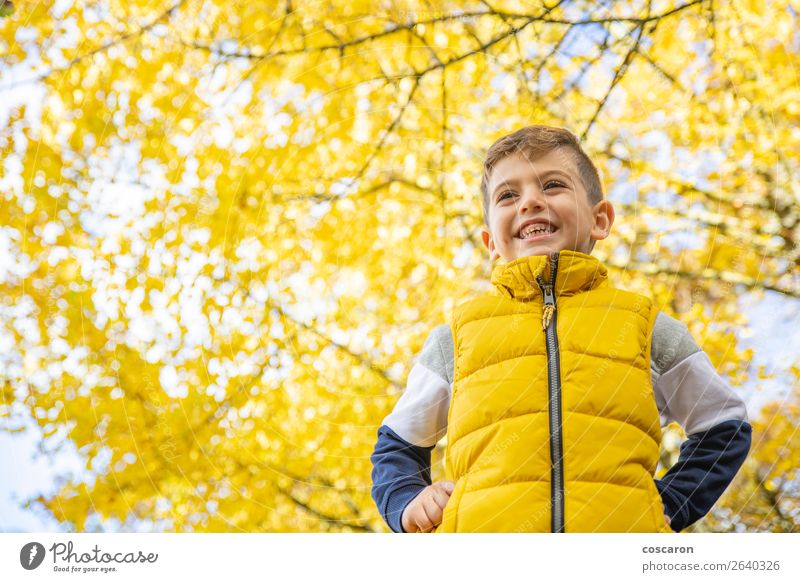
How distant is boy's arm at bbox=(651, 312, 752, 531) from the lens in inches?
34.5

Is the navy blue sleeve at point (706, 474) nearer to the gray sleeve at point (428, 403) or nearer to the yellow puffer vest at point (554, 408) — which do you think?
the yellow puffer vest at point (554, 408)

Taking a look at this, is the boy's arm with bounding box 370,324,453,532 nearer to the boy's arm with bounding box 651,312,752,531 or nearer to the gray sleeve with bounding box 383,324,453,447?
the gray sleeve with bounding box 383,324,453,447

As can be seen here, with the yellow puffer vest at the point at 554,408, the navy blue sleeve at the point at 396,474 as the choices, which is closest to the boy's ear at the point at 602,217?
the yellow puffer vest at the point at 554,408

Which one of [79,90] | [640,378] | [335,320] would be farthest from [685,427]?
[79,90]

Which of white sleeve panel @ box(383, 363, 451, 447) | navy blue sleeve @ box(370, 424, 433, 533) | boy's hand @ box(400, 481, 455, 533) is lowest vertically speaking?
boy's hand @ box(400, 481, 455, 533)

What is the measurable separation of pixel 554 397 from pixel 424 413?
0.64 ft

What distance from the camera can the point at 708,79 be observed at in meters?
1.85

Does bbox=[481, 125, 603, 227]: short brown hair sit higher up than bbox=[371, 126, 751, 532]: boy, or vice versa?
bbox=[481, 125, 603, 227]: short brown hair

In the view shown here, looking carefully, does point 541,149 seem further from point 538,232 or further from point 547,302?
point 547,302

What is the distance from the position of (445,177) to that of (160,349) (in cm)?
94

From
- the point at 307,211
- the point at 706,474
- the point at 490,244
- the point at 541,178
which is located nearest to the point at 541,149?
the point at 541,178

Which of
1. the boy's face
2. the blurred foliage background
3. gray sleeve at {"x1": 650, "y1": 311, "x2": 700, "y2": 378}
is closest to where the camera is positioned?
gray sleeve at {"x1": 650, "y1": 311, "x2": 700, "y2": 378}

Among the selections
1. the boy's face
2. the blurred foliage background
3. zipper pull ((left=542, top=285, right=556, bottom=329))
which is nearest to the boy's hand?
zipper pull ((left=542, top=285, right=556, bottom=329))
